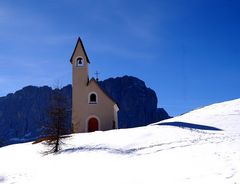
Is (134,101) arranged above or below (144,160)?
above

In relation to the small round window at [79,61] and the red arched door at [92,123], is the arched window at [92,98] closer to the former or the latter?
the red arched door at [92,123]

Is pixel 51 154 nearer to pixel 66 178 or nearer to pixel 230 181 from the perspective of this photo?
pixel 66 178

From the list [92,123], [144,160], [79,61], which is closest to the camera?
[144,160]

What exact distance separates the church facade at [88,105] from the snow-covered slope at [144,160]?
36.8 ft

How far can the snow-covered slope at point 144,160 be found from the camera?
1350cm

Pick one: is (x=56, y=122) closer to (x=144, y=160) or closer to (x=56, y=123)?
(x=56, y=123)

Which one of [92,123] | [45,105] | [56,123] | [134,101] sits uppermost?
[45,105]

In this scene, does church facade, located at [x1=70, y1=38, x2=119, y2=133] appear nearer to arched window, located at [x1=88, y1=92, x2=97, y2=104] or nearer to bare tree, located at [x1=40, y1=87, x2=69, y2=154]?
arched window, located at [x1=88, y1=92, x2=97, y2=104]

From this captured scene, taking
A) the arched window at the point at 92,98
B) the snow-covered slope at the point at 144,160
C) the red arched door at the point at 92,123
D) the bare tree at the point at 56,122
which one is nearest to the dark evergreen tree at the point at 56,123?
the bare tree at the point at 56,122

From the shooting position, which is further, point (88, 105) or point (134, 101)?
point (134, 101)

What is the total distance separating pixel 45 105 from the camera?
165 m

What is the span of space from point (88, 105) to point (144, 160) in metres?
23.7

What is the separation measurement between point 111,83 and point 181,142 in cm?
14217

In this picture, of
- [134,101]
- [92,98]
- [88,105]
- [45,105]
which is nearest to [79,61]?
[92,98]
